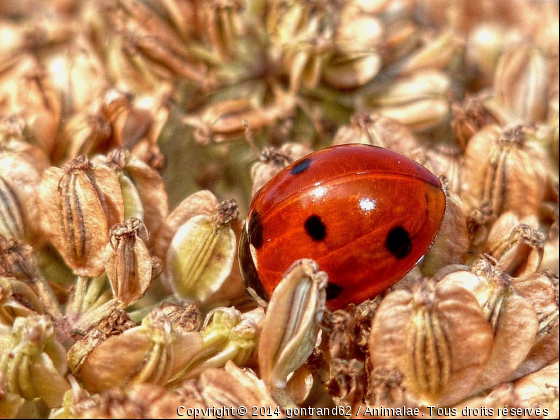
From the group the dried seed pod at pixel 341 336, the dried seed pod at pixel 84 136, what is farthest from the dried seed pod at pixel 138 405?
the dried seed pod at pixel 84 136

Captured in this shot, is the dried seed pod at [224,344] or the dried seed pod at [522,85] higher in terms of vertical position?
the dried seed pod at [224,344]

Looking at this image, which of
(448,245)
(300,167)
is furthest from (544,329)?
(300,167)

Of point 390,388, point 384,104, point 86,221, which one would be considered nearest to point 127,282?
point 86,221

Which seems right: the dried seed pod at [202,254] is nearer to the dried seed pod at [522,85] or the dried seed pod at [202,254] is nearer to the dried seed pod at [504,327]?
the dried seed pod at [504,327]

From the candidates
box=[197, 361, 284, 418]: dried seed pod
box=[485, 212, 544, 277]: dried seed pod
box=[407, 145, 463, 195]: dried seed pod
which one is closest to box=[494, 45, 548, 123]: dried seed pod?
box=[407, 145, 463, 195]: dried seed pod

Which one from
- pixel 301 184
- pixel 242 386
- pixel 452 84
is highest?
pixel 301 184

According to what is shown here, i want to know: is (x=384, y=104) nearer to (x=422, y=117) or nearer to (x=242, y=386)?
(x=422, y=117)
